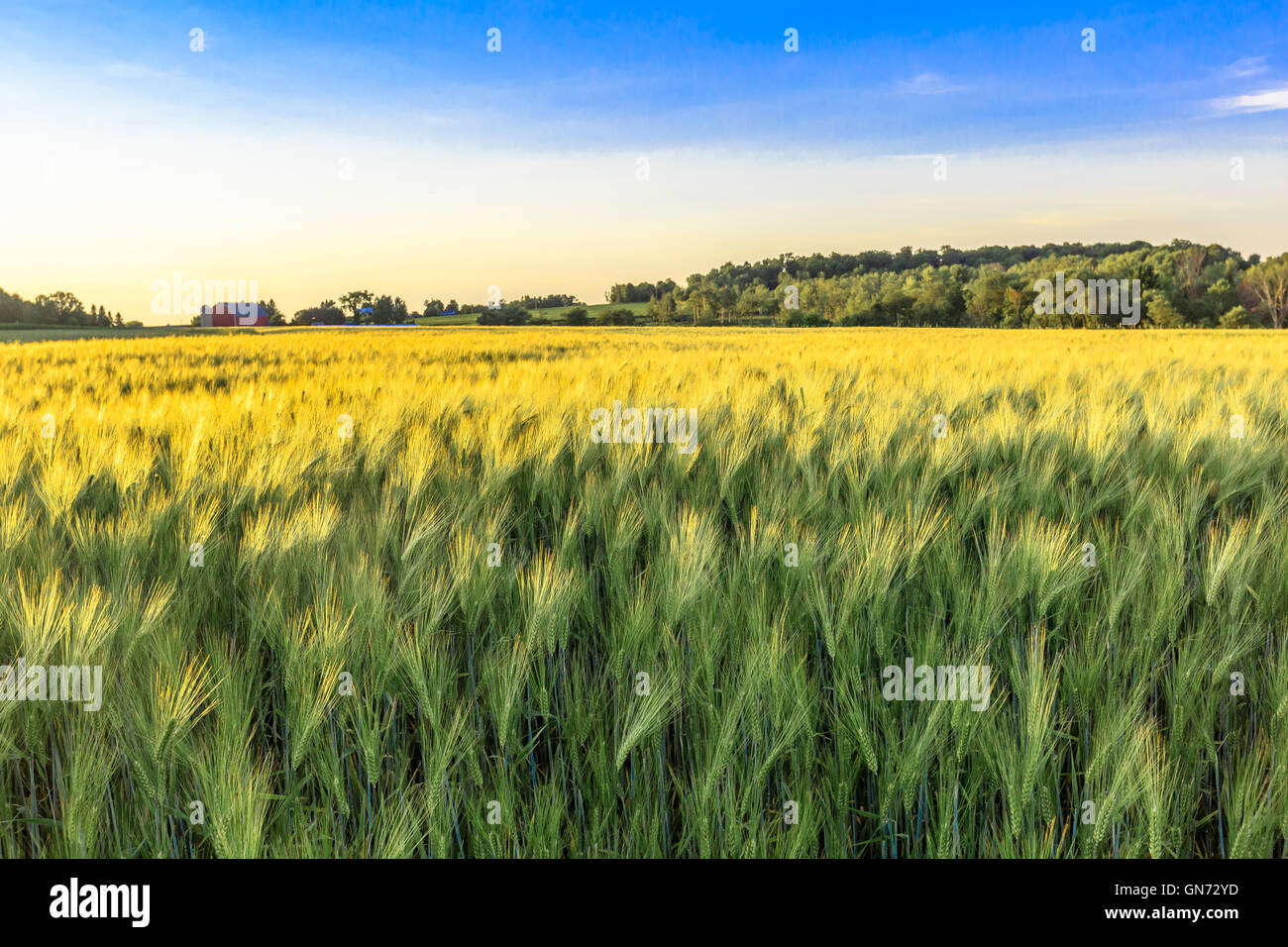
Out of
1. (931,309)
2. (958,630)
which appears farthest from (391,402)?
(931,309)

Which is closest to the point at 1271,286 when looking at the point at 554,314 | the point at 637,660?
the point at 554,314

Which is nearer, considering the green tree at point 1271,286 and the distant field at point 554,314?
the green tree at point 1271,286

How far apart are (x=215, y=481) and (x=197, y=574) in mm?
929

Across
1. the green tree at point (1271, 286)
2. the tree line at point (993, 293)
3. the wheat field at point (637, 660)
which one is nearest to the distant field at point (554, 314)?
the tree line at point (993, 293)

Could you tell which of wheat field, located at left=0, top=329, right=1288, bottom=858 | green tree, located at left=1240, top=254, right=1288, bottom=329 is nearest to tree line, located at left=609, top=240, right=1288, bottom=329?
green tree, located at left=1240, top=254, right=1288, bottom=329

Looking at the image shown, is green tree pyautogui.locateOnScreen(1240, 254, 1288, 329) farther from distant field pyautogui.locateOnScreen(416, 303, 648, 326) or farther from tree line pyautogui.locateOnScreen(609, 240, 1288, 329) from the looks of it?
distant field pyautogui.locateOnScreen(416, 303, 648, 326)

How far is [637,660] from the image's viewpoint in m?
1.74

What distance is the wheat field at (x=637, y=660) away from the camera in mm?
1445

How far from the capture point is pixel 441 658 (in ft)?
5.28

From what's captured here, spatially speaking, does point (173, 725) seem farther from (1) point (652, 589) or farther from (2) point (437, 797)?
(1) point (652, 589)

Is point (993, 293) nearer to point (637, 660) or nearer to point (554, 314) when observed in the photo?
point (554, 314)

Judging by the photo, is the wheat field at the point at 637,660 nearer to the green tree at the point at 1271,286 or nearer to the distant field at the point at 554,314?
the distant field at the point at 554,314

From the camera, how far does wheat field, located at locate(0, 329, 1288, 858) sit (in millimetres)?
1445

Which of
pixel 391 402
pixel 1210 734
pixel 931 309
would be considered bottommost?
pixel 1210 734
